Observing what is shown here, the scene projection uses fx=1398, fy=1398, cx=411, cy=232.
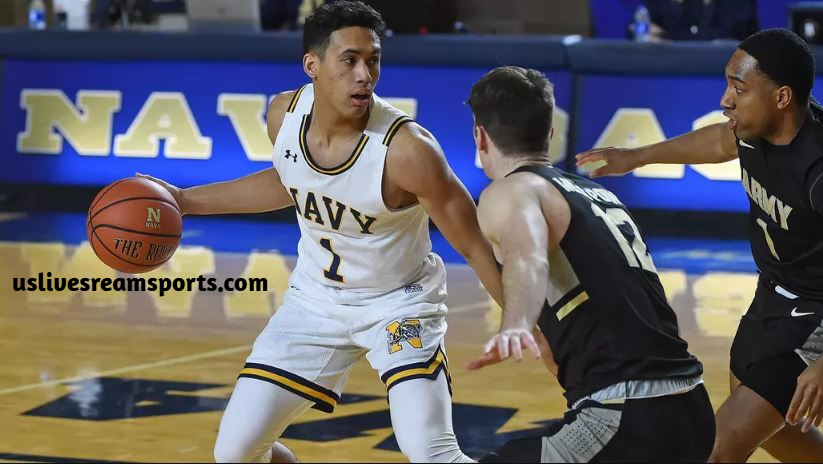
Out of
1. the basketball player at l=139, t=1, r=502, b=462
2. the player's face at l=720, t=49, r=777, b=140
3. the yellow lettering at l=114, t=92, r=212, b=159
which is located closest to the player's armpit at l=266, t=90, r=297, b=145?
the basketball player at l=139, t=1, r=502, b=462

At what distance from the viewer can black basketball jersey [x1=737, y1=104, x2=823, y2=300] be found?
451 centimetres

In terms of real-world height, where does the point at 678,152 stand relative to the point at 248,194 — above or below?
above

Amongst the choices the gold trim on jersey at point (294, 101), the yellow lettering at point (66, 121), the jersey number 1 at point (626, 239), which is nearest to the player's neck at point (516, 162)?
the jersey number 1 at point (626, 239)

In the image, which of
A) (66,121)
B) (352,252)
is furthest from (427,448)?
(66,121)

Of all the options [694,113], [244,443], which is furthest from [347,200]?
[694,113]

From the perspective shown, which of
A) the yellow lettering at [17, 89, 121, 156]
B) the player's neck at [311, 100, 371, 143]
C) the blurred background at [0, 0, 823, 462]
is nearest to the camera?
the player's neck at [311, 100, 371, 143]

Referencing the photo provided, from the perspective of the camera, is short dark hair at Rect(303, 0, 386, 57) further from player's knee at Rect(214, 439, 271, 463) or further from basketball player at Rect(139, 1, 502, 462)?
player's knee at Rect(214, 439, 271, 463)

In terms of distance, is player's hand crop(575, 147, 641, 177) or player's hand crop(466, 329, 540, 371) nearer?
player's hand crop(466, 329, 540, 371)

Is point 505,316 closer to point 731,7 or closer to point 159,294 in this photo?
point 159,294

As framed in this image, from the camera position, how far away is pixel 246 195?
5.22 m

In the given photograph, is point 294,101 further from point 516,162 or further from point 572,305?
point 572,305

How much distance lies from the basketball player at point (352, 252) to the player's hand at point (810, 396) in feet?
3.22

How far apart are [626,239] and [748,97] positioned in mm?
989

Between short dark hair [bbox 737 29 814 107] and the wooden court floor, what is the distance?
7.09 feet
